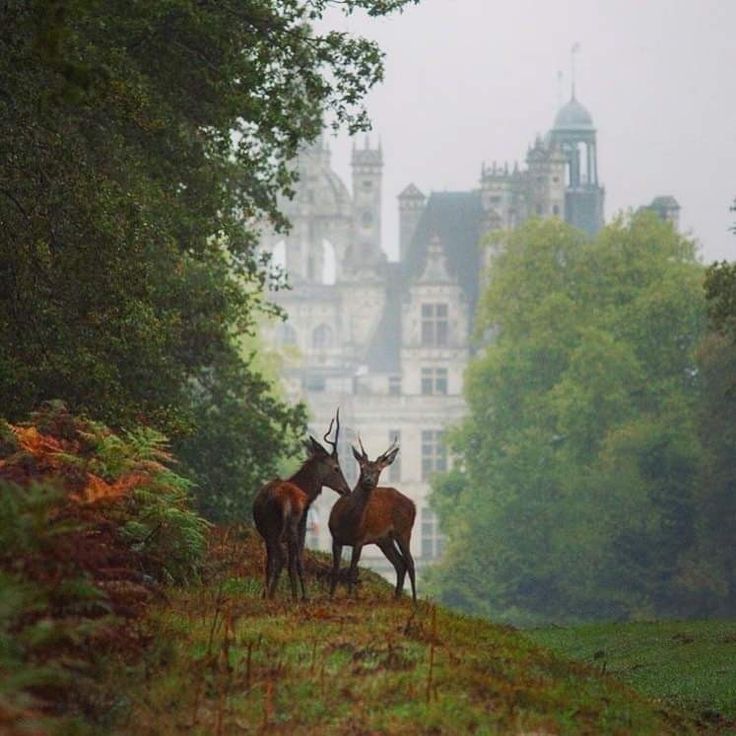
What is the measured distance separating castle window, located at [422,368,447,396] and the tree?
108m

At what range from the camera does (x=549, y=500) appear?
253 feet

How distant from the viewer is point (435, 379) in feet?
462

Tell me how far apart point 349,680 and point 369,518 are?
493 centimetres

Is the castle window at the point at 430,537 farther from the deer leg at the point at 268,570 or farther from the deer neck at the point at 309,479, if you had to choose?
the deer leg at the point at 268,570

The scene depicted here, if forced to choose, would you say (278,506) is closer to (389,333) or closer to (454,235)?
(454,235)

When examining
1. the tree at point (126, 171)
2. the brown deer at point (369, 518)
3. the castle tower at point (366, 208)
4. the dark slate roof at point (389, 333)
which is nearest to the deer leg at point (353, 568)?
the brown deer at point (369, 518)

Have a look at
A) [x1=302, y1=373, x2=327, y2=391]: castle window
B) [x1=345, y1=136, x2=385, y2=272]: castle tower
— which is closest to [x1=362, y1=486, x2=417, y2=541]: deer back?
[x1=302, y1=373, x2=327, y2=391]: castle window

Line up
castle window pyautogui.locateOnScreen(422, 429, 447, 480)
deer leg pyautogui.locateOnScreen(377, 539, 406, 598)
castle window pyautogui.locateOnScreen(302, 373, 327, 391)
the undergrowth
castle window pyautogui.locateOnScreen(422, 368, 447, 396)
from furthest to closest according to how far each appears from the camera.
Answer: castle window pyautogui.locateOnScreen(302, 373, 327, 391)
castle window pyautogui.locateOnScreen(422, 368, 447, 396)
castle window pyautogui.locateOnScreen(422, 429, 447, 480)
deer leg pyautogui.locateOnScreen(377, 539, 406, 598)
the undergrowth

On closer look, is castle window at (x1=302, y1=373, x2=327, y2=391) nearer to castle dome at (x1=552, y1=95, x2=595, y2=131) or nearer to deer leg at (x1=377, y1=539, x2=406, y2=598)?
castle dome at (x1=552, y1=95, x2=595, y2=131)

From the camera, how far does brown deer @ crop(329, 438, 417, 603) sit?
1762 centimetres

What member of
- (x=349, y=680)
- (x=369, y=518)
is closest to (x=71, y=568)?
(x=349, y=680)

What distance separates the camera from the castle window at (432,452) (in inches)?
5325

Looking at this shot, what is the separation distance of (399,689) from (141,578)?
2.42 metres

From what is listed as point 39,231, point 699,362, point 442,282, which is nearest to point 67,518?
point 39,231
